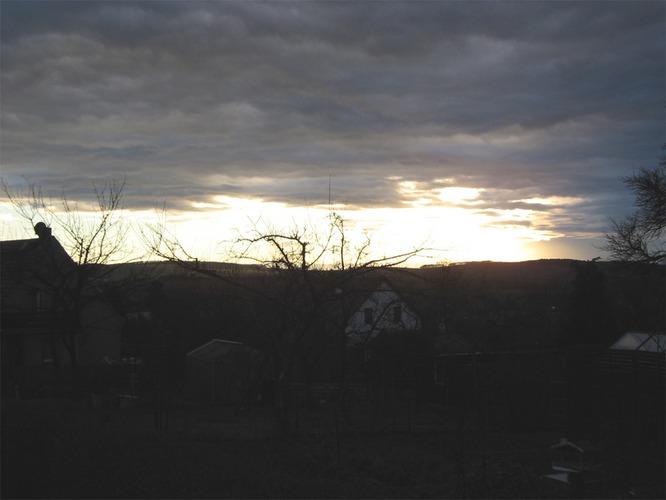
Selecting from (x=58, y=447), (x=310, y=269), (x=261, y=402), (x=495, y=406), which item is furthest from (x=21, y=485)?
(x=261, y=402)

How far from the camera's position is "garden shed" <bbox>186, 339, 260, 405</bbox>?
27578 mm

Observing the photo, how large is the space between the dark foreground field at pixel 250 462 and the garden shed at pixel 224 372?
28.2 ft

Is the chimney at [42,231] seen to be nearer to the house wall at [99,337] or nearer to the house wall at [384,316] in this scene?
the house wall at [99,337]

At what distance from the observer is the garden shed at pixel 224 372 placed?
27.6 m

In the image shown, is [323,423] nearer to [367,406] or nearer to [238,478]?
[367,406]

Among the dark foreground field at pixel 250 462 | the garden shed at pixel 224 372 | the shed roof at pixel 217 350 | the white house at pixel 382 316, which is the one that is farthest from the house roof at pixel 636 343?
the shed roof at pixel 217 350

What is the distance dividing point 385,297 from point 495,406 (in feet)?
64.9

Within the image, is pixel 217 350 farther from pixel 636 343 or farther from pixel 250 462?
pixel 250 462

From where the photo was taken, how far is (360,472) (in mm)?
12414

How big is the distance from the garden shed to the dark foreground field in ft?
28.2

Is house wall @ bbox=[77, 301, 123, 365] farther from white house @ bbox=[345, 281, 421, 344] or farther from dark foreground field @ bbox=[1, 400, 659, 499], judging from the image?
dark foreground field @ bbox=[1, 400, 659, 499]

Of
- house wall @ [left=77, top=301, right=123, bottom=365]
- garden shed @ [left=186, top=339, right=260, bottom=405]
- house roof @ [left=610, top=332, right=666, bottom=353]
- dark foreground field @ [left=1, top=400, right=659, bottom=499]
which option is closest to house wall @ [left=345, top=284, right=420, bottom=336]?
dark foreground field @ [left=1, top=400, right=659, bottom=499]

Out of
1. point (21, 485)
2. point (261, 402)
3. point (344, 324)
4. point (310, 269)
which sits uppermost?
point (310, 269)

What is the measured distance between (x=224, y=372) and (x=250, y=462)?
54.9 ft
